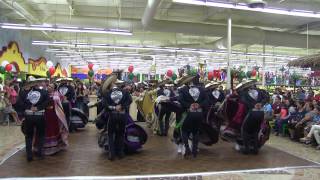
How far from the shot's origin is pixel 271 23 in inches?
765

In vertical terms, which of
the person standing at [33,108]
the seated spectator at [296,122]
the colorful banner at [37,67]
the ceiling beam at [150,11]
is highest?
the ceiling beam at [150,11]

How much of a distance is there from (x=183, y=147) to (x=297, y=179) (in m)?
2.60

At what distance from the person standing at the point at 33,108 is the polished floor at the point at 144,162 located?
516 mm

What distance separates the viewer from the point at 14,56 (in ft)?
67.6

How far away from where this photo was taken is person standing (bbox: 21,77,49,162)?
7430 mm

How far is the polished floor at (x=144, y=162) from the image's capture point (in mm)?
6887

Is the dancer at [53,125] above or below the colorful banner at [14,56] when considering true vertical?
below

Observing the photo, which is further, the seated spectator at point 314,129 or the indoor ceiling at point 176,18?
the indoor ceiling at point 176,18

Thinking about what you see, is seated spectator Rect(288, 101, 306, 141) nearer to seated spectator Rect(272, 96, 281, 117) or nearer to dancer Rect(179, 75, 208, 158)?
seated spectator Rect(272, 96, 281, 117)

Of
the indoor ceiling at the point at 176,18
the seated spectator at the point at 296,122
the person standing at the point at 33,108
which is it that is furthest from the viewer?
the indoor ceiling at the point at 176,18

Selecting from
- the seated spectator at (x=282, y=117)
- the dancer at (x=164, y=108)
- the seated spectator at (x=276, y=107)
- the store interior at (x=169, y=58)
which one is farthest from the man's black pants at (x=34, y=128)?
the seated spectator at (x=276, y=107)

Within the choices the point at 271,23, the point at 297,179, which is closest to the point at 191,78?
the point at 297,179

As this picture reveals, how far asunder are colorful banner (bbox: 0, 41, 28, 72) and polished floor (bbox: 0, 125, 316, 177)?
36.1 ft

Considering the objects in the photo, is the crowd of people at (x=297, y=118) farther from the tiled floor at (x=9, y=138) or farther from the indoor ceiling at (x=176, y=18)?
the tiled floor at (x=9, y=138)
